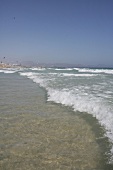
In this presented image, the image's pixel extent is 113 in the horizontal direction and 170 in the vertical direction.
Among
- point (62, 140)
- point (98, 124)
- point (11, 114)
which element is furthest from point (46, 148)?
point (11, 114)

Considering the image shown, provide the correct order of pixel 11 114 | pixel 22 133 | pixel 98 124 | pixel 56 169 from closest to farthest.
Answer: pixel 56 169 < pixel 22 133 < pixel 98 124 < pixel 11 114

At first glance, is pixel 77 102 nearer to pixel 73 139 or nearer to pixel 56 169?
pixel 73 139

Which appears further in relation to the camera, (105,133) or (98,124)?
(98,124)

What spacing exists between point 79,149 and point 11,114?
11.3ft

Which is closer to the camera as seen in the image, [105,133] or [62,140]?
[62,140]

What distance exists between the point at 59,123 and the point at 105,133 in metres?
1.49

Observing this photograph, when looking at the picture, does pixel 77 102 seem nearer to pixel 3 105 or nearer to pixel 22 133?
pixel 3 105

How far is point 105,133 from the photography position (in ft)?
18.4

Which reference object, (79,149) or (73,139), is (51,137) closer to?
(73,139)

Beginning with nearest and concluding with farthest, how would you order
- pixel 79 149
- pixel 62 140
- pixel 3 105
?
pixel 79 149 → pixel 62 140 → pixel 3 105

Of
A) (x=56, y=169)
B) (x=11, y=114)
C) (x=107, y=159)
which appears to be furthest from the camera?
(x=11, y=114)

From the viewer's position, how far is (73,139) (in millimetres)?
5297

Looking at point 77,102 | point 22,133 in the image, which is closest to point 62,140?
point 22,133

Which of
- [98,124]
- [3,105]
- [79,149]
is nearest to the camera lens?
[79,149]
